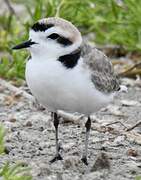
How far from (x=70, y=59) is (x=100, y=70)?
1.29 ft

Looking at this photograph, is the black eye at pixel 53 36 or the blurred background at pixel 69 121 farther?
the blurred background at pixel 69 121

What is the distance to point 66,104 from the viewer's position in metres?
4.30

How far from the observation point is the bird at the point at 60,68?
13.7ft

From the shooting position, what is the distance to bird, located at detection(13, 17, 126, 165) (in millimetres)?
4172

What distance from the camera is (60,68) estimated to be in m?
4.16

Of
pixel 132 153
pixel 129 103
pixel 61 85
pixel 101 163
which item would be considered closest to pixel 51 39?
pixel 61 85

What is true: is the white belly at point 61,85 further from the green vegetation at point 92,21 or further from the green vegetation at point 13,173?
the green vegetation at point 92,21

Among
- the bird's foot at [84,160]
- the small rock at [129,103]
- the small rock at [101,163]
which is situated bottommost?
the small rock at [129,103]

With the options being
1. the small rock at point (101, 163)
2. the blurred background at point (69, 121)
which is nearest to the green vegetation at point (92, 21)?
the blurred background at point (69, 121)

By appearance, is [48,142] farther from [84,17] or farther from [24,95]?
[84,17]

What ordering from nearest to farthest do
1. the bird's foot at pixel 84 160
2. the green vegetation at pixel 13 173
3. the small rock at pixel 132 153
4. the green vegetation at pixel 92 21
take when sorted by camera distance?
1. the green vegetation at pixel 13 173
2. the bird's foot at pixel 84 160
3. the small rock at pixel 132 153
4. the green vegetation at pixel 92 21

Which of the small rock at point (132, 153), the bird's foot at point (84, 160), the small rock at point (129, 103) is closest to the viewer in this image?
the bird's foot at point (84, 160)

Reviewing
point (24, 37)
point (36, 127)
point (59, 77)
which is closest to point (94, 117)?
point (36, 127)

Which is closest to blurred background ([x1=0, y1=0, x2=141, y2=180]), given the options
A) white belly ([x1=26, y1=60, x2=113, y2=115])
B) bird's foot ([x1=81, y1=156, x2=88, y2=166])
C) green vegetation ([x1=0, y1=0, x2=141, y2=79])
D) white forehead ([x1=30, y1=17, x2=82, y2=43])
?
green vegetation ([x1=0, y1=0, x2=141, y2=79])
